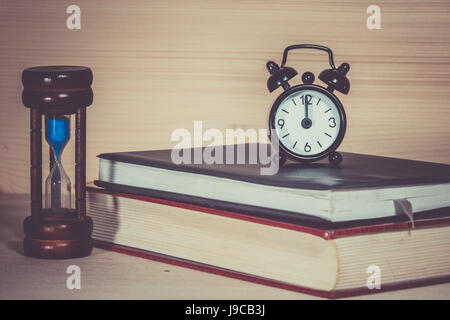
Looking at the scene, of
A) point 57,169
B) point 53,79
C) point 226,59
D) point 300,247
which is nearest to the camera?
point 300,247

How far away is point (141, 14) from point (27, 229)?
2.21 ft

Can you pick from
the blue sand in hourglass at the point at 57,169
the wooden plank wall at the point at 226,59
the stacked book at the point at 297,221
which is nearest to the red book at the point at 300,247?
the stacked book at the point at 297,221

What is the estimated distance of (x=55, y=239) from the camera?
1.39 metres

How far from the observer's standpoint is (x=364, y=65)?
74.1 inches

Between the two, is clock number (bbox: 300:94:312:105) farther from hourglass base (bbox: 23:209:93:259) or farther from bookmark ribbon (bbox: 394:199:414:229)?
hourglass base (bbox: 23:209:93:259)

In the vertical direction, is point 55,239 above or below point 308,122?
below

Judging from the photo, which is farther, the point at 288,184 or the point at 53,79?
the point at 53,79

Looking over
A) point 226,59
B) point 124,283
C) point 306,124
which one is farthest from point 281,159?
point 226,59

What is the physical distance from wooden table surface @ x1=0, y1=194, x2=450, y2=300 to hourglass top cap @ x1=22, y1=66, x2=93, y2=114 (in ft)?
0.80

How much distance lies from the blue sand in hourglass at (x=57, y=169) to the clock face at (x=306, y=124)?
13.7 inches

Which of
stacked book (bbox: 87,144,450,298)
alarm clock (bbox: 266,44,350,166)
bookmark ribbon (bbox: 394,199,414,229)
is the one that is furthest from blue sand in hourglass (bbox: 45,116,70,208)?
bookmark ribbon (bbox: 394,199,414,229)

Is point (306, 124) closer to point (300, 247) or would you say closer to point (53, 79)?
point (300, 247)

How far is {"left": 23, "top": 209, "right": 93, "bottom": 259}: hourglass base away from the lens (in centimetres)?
139

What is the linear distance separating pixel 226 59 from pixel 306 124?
51 cm
